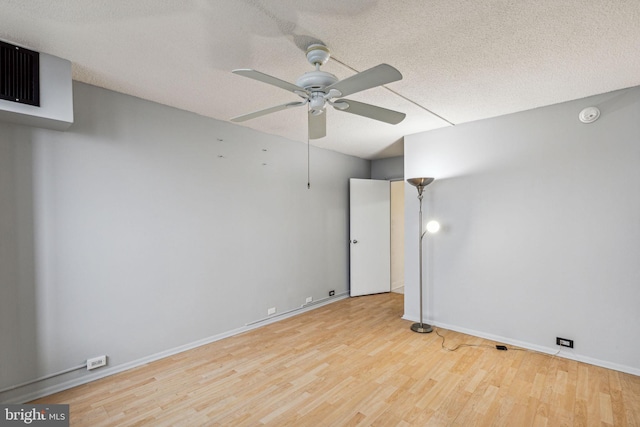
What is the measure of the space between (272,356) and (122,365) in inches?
51.9

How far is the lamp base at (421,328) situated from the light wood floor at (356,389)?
22 centimetres

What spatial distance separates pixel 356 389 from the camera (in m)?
2.33

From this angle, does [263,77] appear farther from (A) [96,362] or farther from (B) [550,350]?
(B) [550,350]

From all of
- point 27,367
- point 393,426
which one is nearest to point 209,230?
point 27,367

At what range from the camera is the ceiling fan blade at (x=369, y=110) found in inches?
74.0

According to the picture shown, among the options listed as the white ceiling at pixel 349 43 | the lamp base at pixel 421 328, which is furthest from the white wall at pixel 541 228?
the white ceiling at pixel 349 43

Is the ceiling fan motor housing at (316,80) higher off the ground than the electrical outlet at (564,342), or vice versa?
the ceiling fan motor housing at (316,80)

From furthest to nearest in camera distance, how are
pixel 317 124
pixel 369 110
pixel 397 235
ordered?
pixel 397 235 < pixel 317 124 < pixel 369 110

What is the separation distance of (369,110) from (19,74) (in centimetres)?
229

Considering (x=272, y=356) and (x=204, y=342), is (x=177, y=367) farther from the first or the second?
(x=272, y=356)

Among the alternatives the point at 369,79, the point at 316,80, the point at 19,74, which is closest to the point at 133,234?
the point at 19,74

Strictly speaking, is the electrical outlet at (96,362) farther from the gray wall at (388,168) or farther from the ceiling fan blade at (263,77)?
the gray wall at (388,168)

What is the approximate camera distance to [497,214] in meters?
3.26

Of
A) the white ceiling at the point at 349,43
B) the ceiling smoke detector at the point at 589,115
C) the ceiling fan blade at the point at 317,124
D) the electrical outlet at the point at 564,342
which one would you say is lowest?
the electrical outlet at the point at 564,342
